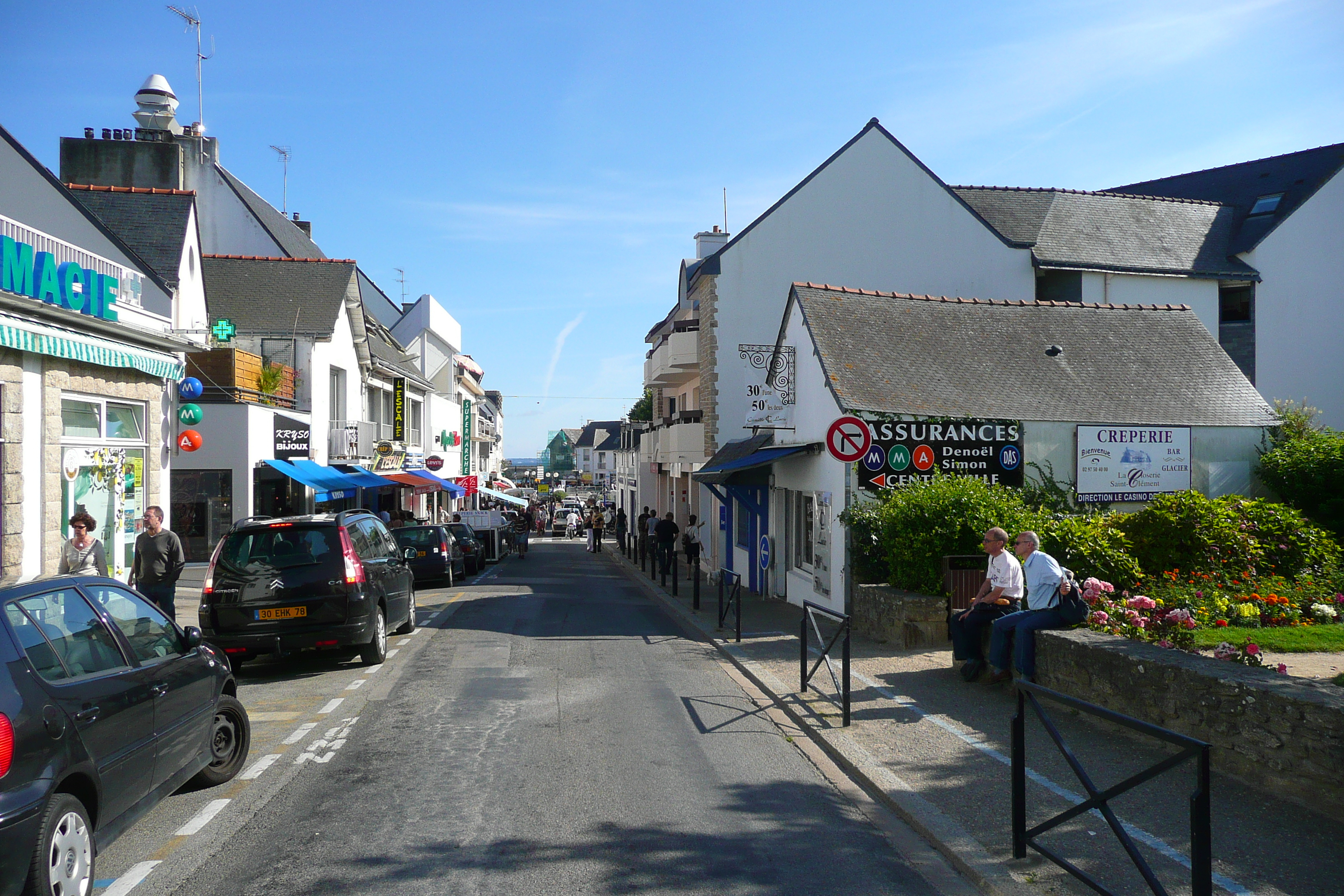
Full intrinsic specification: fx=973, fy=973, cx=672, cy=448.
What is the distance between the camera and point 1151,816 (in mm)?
5238

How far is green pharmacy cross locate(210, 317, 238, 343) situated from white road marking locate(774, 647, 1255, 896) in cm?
1691

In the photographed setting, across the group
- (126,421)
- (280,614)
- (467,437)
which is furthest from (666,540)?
(467,437)

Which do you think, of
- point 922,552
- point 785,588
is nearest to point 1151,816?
point 922,552

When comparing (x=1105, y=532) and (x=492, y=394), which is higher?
(x=492, y=394)

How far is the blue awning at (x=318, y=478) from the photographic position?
71.3 ft

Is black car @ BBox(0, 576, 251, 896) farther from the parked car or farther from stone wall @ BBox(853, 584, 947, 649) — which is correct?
the parked car

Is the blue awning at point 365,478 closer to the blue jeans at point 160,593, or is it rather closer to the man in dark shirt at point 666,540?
the man in dark shirt at point 666,540

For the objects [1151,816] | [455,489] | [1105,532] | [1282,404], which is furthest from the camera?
[455,489]

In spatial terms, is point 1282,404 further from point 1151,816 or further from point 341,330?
point 341,330

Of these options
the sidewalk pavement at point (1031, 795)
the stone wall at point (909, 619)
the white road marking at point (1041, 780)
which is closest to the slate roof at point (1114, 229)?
the stone wall at point (909, 619)

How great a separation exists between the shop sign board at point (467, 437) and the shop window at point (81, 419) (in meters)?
37.8

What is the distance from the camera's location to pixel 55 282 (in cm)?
1217

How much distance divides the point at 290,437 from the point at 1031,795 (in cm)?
2061

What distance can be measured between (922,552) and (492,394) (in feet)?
293
